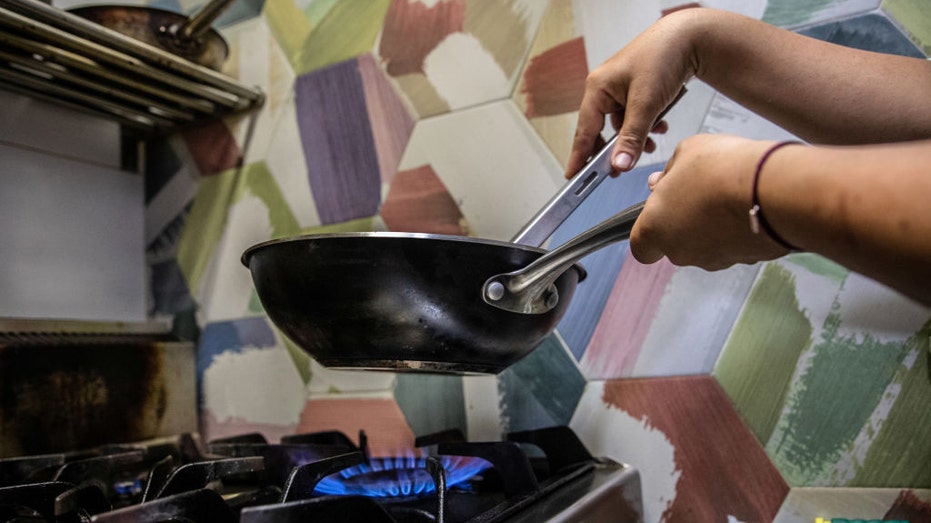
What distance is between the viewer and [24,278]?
945 millimetres

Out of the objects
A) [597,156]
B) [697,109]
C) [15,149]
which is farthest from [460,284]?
[15,149]

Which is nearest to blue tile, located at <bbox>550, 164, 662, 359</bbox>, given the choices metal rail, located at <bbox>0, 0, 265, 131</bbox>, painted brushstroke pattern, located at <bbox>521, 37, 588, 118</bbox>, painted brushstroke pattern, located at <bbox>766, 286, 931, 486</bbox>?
painted brushstroke pattern, located at <bbox>521, 37, 588, 118</bbox>

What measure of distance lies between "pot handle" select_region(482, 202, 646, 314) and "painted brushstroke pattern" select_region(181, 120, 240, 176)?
0.69 m

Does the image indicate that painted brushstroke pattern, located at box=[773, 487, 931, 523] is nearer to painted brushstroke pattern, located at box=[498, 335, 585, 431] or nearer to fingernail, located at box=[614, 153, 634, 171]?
painted brushstroke pattern, located at box=[498, 335, 585, 431]

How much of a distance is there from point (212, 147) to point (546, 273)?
2.57 feet

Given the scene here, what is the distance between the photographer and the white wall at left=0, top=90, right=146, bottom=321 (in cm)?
94

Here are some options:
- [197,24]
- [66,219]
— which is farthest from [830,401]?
[66,219]

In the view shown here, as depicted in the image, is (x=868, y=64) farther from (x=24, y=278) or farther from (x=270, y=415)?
(x=24, y=278)

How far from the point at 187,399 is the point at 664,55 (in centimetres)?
85

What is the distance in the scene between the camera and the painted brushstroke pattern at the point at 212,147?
1.07 m

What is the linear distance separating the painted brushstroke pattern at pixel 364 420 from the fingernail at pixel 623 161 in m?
0.48

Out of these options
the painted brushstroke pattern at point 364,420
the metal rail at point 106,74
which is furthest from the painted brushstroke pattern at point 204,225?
the painted brushstroke pattern at point 364,420

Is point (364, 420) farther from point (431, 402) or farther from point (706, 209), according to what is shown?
point (706, 209)

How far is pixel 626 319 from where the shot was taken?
2.45 feet
